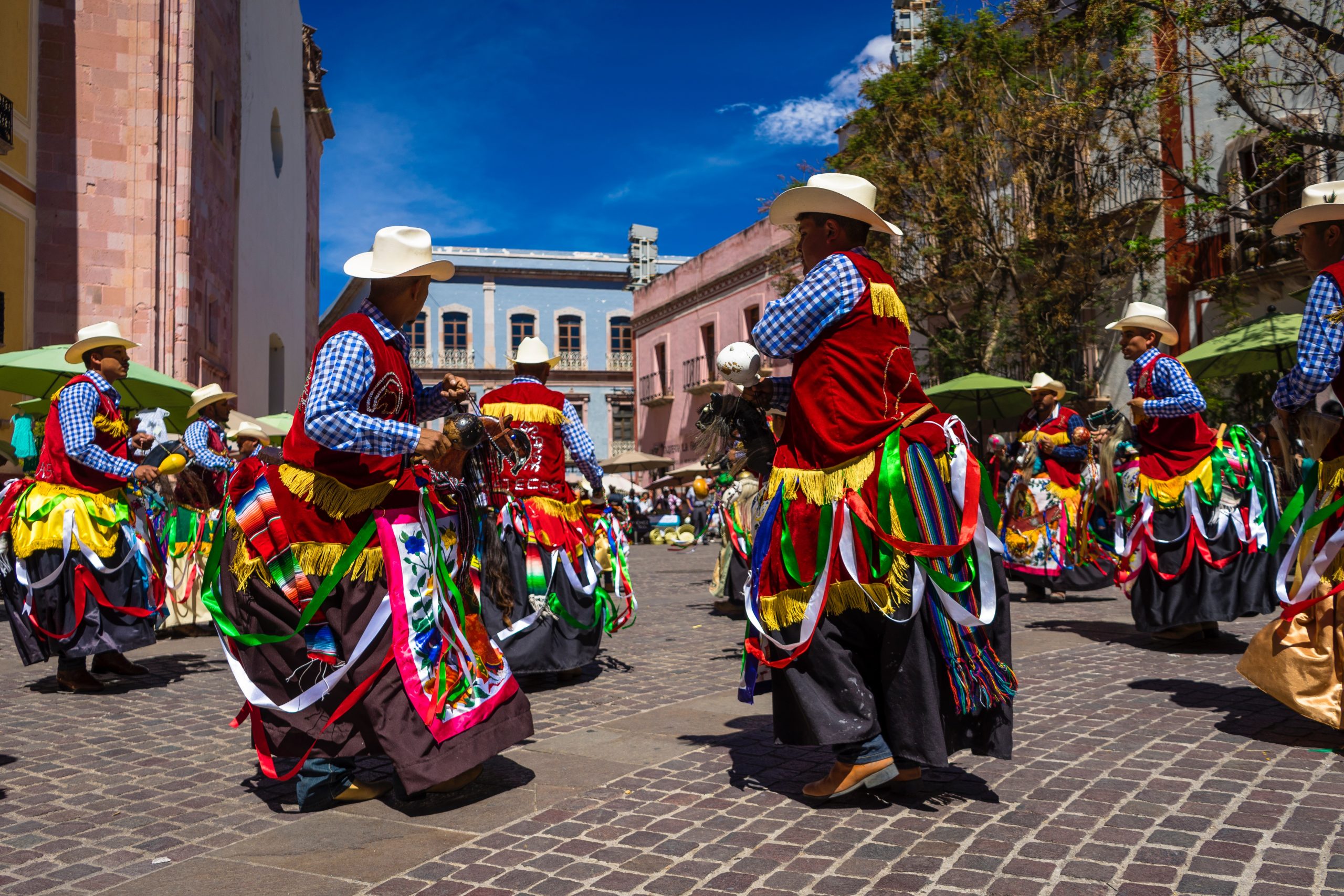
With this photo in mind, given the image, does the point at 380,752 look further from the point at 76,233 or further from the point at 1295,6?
the point at 1295,6

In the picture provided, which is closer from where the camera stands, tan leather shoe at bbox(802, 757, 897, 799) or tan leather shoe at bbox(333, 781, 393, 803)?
tan leather shoe at bbox(802, 757, 897, 799)

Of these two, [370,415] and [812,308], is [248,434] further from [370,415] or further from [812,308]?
[812,308]

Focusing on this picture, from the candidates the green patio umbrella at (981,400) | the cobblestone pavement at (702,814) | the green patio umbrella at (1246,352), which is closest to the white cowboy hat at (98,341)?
the cobblestone pavement at (702,814)

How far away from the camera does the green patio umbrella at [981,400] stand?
1534cm

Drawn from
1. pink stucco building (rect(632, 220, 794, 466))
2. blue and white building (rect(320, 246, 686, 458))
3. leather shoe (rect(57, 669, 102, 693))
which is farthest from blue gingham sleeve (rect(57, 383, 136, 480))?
blue and white building (rect(320, 246, 686, 458))

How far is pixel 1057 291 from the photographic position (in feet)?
67.1

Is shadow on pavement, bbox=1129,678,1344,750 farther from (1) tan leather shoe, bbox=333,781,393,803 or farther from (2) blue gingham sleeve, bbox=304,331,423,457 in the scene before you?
(2) blue gingham sleeve, bbox=304,331,423,457

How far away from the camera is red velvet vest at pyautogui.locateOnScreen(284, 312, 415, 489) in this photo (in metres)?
3.77

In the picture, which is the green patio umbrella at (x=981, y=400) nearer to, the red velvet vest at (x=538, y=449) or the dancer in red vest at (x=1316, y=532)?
the red velvet vest at (x=538, y=449)

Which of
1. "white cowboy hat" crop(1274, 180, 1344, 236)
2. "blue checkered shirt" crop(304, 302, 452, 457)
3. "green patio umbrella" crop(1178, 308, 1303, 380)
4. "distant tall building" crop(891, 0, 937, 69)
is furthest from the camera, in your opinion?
"distant tall building" crop(891, 0, 937, 69)

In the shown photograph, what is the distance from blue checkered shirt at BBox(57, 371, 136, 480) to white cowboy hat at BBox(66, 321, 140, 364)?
348mm

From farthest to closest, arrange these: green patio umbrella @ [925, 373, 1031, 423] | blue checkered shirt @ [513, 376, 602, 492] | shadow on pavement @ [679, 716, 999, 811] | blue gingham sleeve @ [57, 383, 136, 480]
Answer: green patio umbrella @ [925, 373, 1031, 423] < blue checkered shirt @ [513, 376, 602, 492] < blue gingham sleeve @ [57, 383, 136, 480] < shadow on pavement @ [679, 716, 999, 811]

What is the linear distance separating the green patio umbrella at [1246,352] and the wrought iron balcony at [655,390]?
28.5 m

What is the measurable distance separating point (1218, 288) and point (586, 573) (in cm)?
1517
